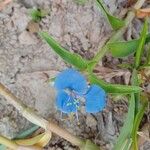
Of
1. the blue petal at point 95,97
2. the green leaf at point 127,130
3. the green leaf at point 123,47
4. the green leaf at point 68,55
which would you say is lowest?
the green leaf at point 127,130

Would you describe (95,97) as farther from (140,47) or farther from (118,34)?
(118,34)

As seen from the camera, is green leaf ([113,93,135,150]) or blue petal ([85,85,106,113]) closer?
blue petal ([85,85,106,113])

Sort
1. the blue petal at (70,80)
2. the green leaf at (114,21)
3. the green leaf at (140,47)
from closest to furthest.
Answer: the blue petal at (70,80) → the green leaf at (140,47) → the green leaf at (114,21)

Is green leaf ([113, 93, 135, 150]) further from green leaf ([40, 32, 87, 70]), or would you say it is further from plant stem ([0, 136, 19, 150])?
plant stem ([0, 136, 19, 150])

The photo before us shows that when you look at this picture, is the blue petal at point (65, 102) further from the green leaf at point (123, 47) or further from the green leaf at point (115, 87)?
the green leaf at point (123, 47)

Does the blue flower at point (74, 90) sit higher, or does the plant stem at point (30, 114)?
the blue flower at point (74, 90)

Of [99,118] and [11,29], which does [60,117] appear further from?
[11,29]

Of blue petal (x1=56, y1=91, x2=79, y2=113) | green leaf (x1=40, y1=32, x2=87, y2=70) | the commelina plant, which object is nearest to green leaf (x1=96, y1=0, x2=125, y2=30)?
the commelina plant

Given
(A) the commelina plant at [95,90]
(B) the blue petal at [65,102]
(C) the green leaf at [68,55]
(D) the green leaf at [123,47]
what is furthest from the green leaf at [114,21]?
(B) the blue petal at [65,102]
